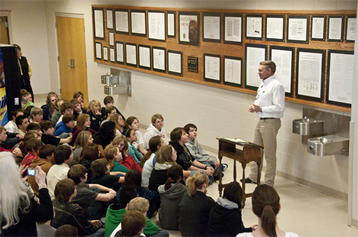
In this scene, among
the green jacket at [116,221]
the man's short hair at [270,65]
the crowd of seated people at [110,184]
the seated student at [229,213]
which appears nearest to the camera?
the crowd of seated people at [110,184]

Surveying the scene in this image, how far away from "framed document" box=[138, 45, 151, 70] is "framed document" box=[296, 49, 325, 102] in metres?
3.58

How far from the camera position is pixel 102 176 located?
181 inches

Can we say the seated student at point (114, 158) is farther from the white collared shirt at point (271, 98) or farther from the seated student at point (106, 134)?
the white collared shirt at point (271, 98)

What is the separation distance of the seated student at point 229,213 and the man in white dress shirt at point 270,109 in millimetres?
2041

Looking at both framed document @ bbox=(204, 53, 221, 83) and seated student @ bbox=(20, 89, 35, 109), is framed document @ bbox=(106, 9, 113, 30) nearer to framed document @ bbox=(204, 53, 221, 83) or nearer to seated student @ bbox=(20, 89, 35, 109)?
seated student @ bbox=(20, 89, 35, 109)

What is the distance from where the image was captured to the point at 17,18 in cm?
1157

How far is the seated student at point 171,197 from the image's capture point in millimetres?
4441

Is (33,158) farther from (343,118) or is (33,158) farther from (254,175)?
(343,118)

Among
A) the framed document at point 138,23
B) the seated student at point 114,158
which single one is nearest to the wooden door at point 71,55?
the framed document at point 138,23

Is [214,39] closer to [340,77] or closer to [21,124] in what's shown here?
[340,77]

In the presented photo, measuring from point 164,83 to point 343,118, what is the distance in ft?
12.6

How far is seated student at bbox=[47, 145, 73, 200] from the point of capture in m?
4.46

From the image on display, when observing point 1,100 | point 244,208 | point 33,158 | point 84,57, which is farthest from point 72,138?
point 84,57

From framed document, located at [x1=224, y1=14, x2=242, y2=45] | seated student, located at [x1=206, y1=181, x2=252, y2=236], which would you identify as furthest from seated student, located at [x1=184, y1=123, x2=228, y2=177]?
seated student, located at [x1=206, y1=181, x2=252, y2=236]
